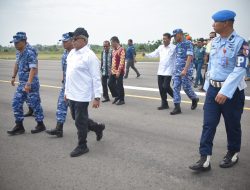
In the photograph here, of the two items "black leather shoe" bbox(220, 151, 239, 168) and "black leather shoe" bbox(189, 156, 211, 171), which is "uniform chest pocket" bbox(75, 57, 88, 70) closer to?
"black leather shoe" bbox(189, 156, 211, 171)

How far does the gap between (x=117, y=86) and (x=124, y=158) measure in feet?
14.7

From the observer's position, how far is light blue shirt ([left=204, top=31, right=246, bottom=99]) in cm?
385

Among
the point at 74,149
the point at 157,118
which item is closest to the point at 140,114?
the point at 157,118

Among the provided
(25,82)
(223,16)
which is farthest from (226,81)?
(25,82)

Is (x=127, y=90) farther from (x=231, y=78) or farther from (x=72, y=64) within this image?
(x=231, y=78)

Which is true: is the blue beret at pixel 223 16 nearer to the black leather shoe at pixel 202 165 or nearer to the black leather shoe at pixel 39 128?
the black leather shoe at pixel 202 165

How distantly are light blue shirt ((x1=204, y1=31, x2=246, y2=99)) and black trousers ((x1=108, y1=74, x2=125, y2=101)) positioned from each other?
16.3 ft

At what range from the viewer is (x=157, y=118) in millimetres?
7184

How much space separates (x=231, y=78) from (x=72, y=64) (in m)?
2.35

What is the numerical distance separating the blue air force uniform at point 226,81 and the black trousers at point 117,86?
4.84 m

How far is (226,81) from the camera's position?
3.88m

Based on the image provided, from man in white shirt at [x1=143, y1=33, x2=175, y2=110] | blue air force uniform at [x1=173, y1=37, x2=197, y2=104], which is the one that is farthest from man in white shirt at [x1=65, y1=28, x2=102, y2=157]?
man in white shirt at [x1=143, y1=33, x2=175, y2=110]

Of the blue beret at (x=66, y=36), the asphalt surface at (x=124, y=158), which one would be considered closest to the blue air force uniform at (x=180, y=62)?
the asphalt surface at (x=124, y=158)

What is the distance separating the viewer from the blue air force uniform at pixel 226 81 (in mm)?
3855
